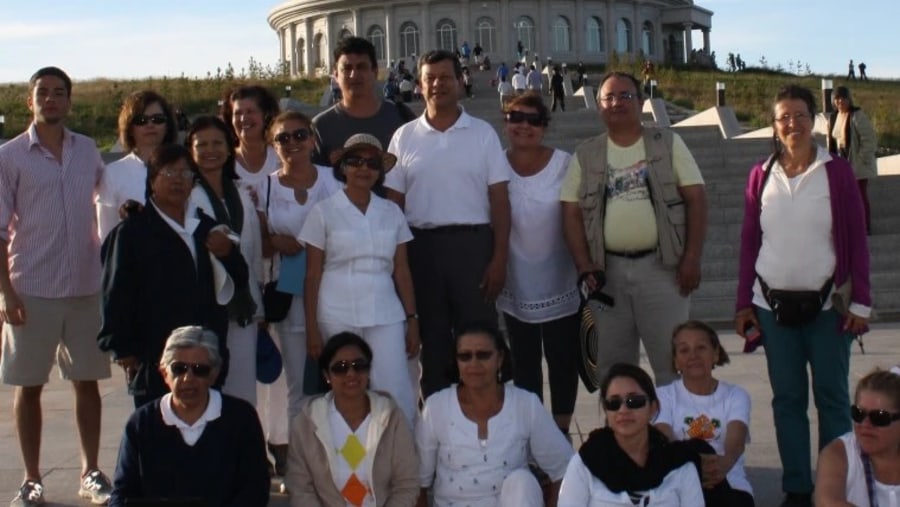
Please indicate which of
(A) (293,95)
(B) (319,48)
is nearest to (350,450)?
(A) (293,95)

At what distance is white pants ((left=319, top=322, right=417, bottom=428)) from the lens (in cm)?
602

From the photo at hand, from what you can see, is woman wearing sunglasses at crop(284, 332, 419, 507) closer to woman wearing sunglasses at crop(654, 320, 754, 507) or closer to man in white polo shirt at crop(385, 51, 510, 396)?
man in white polo shirt at crop(385, 51, 510, 396)

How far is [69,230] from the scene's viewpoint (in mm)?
6441

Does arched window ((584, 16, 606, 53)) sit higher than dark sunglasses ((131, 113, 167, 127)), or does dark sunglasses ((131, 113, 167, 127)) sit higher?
arched window ((584, 16, 606, 53))

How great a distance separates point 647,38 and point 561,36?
28.9 ft

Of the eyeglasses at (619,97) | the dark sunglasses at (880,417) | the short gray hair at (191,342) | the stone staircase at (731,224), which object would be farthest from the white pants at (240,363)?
the stone staircase at (731,224)

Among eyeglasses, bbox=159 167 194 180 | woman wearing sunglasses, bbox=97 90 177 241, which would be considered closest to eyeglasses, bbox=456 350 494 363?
eyeglasses, bbox=159 167 194 180

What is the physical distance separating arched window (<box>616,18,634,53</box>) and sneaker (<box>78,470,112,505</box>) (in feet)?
226

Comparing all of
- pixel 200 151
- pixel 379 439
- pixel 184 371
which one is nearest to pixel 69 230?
pixel 200 151

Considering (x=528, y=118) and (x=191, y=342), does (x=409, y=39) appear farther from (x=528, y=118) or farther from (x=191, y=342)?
(x=191, y=342)

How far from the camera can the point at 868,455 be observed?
4.84 meters

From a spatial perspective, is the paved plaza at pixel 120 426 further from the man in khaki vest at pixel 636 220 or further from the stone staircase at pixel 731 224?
the stone staircase at pixel 731 224

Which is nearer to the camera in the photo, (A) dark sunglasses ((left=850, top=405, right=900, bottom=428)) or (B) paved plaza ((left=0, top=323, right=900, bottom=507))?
(A) dark sunglasses ((left=850, top=405, right=900, bottom=428))

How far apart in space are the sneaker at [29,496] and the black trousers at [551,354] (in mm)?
2657
